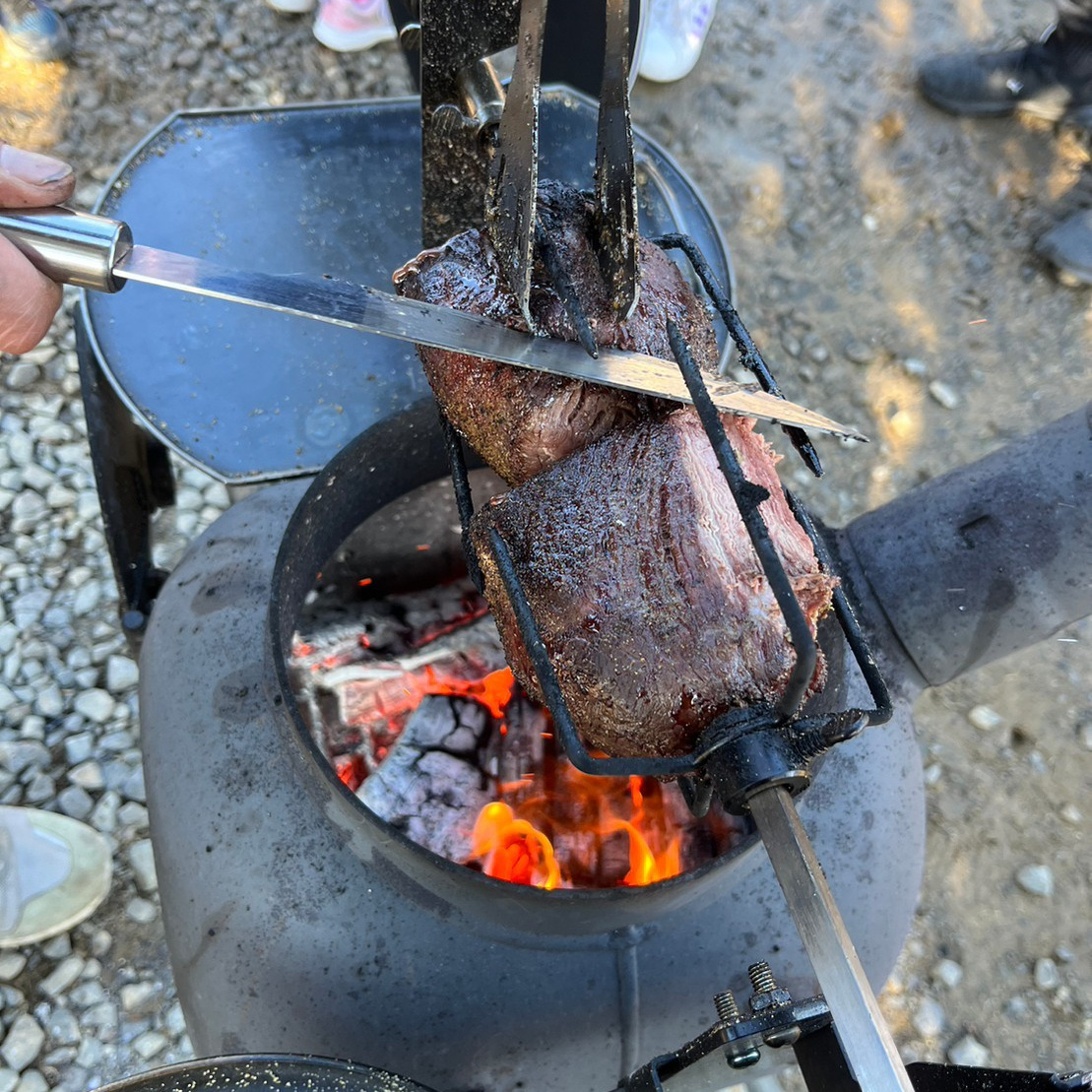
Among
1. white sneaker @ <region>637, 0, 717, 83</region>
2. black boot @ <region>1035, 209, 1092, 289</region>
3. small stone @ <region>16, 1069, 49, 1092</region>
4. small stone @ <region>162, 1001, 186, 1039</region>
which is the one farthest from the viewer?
white sneaker @ <region>637, 0, 717, 83</region>

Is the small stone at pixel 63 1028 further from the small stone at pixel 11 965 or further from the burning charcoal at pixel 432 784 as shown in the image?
the burning charcoal at pixel 432 784

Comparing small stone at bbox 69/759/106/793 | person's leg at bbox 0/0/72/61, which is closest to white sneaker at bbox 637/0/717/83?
person's leg at bbox 0/0/72/61

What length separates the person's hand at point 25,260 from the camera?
1.28 m

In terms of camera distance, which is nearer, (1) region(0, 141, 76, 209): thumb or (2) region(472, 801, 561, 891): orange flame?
(1) region(0, 141, 76, 209): thumb

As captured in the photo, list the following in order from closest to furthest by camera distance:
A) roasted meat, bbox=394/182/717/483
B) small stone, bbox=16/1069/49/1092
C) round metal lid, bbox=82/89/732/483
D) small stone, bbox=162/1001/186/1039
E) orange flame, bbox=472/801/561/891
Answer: roasted meat, bbox=394/182/717/483 → orange flame, bbox=472/801/561/891 → round metal lid, bbox=82/89/732/483 → small stone, bbox=16/1069/49/1092 → small stone, bbox=162/1001/186/1039

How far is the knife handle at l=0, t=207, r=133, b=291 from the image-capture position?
4.16ft

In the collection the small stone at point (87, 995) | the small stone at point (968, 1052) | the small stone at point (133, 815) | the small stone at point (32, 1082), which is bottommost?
the small stone at point (968, 1052)

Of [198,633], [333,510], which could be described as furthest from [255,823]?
[333,510]

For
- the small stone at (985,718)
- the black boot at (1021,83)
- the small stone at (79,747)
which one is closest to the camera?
the small stone at (79,747)

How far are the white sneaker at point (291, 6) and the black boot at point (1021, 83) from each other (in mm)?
3242

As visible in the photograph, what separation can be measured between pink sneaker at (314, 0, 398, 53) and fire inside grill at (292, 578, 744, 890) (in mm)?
3281

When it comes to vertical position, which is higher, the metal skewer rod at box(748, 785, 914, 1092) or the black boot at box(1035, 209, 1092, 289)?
the metal skewer rod at box(748, 785, 914, 1092)

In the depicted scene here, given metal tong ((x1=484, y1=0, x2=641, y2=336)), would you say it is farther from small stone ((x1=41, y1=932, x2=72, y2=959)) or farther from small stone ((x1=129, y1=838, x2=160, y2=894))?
small stone ((x1=41, y1=932, x2=72, y2=959))

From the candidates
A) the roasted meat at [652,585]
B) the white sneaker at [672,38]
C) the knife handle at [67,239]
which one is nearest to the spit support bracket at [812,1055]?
the roasted meat at [652,585]
